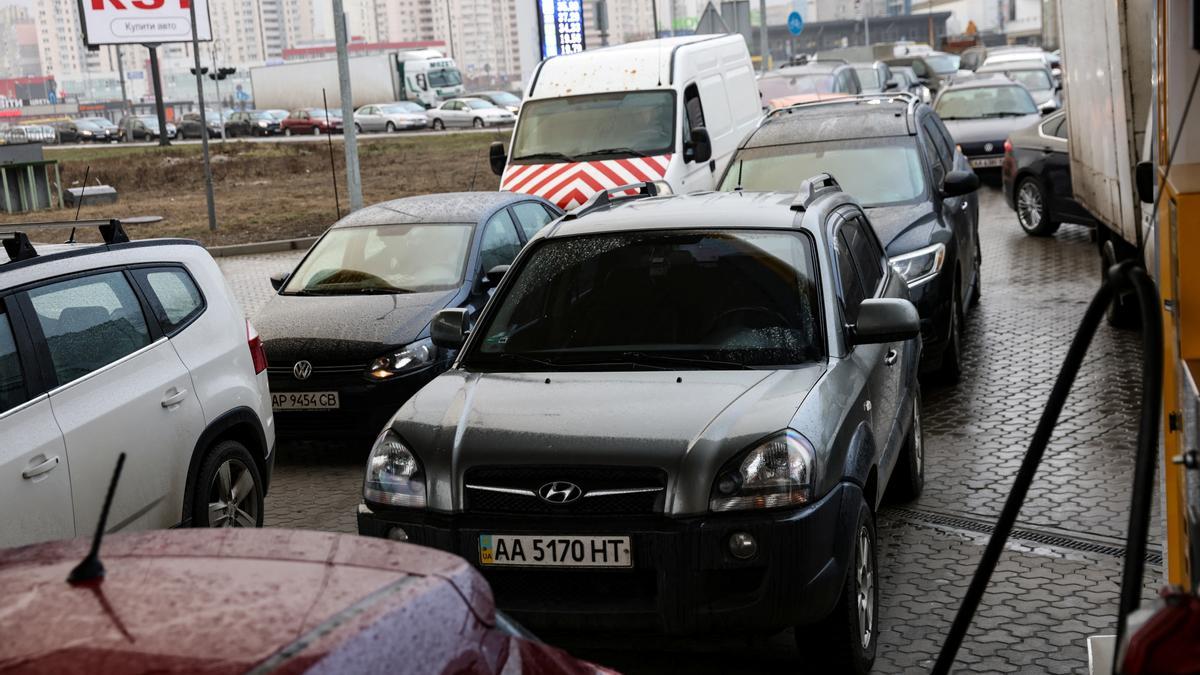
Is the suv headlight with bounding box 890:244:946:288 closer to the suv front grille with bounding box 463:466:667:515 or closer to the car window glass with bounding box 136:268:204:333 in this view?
the car window glass with bounding box 136:268:204:333

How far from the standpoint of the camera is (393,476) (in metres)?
5.03

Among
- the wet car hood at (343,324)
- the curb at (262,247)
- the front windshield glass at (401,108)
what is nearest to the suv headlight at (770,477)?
the wet car hood at (343,324)

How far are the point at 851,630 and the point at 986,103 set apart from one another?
19.0m

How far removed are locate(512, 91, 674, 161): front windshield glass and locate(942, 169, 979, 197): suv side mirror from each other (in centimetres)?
523

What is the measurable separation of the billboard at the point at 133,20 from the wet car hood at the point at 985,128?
21.9 m

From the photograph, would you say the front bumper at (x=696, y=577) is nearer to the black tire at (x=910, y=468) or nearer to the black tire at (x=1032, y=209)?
the black tire at (x=910, y=468)

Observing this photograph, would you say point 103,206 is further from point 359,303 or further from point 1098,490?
point 1098,490

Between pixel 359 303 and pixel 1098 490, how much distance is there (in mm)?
4466

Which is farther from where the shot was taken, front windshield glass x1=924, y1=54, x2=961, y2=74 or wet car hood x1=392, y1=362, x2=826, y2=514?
front windshield glass x1=924, y1=54, x2=961, y2=74

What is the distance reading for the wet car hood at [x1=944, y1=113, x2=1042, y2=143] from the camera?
21.6m

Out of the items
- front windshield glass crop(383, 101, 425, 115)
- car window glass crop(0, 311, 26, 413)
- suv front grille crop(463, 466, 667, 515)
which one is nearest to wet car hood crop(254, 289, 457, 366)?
car window glass crop(0, 311, 26, 413)

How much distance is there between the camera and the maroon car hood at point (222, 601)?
2.16 meters

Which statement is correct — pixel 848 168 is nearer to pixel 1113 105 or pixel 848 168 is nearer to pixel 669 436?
pixel 1113 105

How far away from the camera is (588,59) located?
16078 mm
